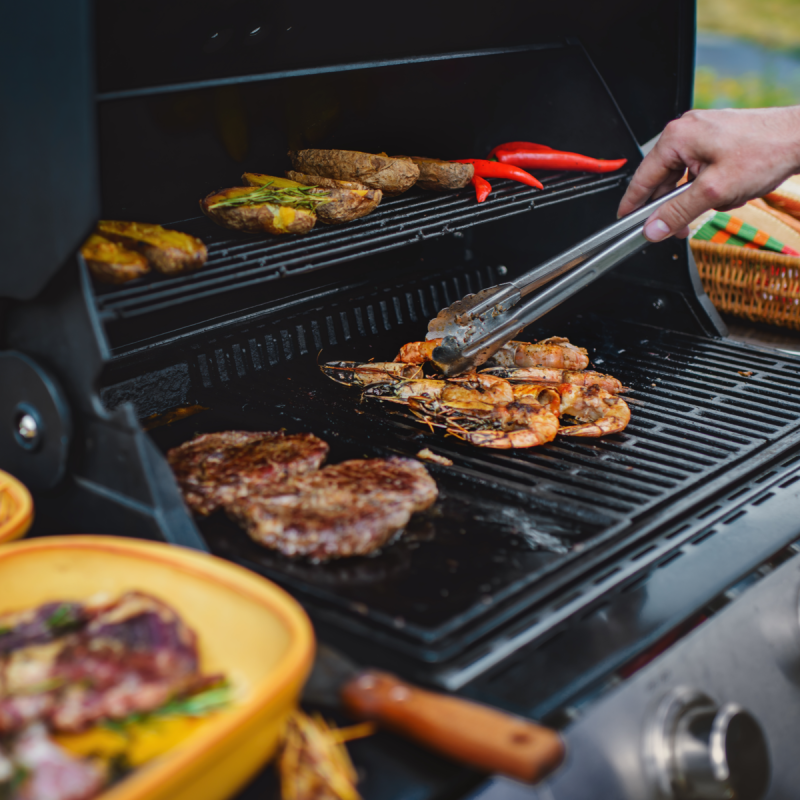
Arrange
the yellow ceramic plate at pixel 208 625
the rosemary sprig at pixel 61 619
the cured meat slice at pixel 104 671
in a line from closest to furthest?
1. the yellow ceramic plate at pixel 208 625
2. the cured meat slice at pixel 104 671
3. the rosemary sprig at pixel 61 619

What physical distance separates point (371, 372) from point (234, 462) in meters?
0.79

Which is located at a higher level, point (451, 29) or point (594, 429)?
point (451, 29)

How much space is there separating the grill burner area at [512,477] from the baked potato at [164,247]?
0.66 metres

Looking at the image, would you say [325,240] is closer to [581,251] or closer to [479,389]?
[479,389]

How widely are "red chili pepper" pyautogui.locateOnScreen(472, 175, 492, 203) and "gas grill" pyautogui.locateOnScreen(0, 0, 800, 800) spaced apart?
0.04 m

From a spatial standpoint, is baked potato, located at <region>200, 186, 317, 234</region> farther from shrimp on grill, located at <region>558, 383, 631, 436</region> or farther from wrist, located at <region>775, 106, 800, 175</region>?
wrist, located at <region>775, 106, 800, 175</region>

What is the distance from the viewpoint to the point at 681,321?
11.6 ft

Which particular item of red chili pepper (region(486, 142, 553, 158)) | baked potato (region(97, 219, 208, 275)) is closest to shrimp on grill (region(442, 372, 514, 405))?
baked potato (region(97, 219, 208, 275))

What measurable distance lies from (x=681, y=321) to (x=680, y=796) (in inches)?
97.0

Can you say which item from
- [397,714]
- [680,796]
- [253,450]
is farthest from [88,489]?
[680,796]

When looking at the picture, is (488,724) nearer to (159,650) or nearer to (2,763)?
(159,650)

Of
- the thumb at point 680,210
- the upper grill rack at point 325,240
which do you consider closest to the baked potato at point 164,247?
the upper grill rack at point 325,240

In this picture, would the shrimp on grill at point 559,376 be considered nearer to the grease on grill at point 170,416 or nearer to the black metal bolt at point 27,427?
the grease on grill at point 170,416

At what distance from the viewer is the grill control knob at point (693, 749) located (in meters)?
1.43
